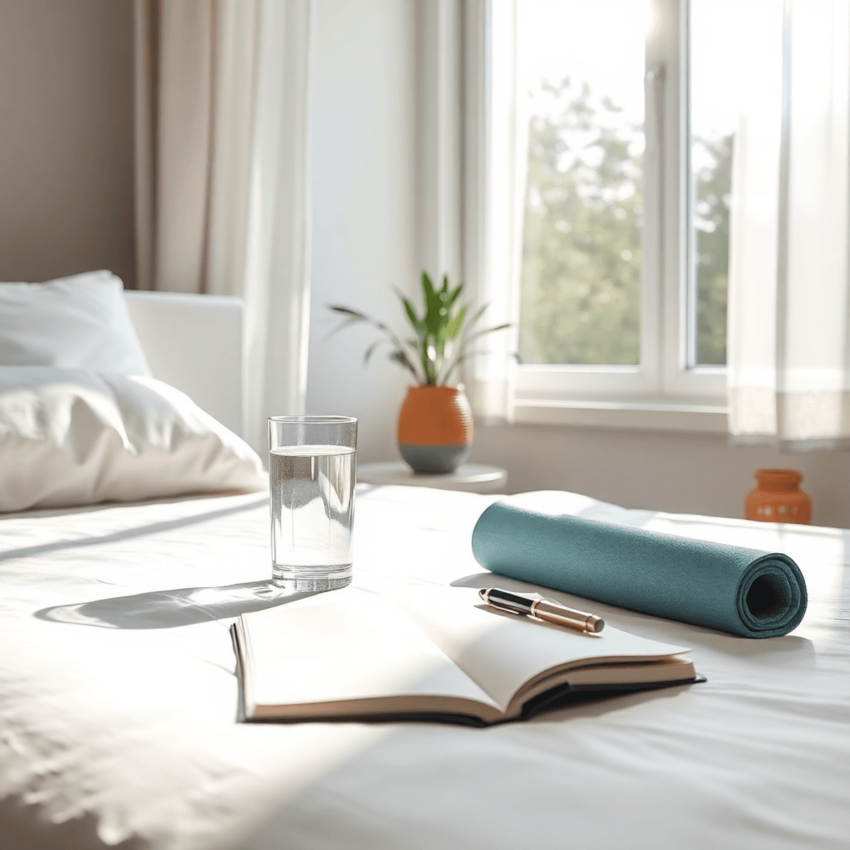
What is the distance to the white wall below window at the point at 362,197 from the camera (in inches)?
106

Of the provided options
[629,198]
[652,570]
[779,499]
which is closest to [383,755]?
[652,570]

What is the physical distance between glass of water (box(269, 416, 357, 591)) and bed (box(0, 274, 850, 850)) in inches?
2.0

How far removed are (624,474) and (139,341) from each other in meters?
1.36

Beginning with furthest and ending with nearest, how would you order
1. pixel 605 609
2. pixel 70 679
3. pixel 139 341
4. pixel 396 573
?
pixel 139 341
pixel 396 573
pixel 605 609
pixel 70 679

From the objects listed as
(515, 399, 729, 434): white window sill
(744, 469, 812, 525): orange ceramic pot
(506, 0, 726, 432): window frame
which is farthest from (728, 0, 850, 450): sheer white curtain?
(506, 0, 726, 432): window frame

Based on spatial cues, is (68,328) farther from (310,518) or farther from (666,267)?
(666,267)

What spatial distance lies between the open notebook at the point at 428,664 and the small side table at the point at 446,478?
1.56m

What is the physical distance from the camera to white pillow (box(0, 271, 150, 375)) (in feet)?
5.24

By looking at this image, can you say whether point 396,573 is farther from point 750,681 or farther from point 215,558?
point 750,681

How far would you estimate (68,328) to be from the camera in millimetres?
1670

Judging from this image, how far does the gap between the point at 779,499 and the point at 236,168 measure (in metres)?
1.62

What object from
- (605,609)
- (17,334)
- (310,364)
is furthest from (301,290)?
(605,609)

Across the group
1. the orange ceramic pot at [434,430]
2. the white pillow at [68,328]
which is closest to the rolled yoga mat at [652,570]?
the white pillow at [68,328]

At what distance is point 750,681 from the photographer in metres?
0.63
